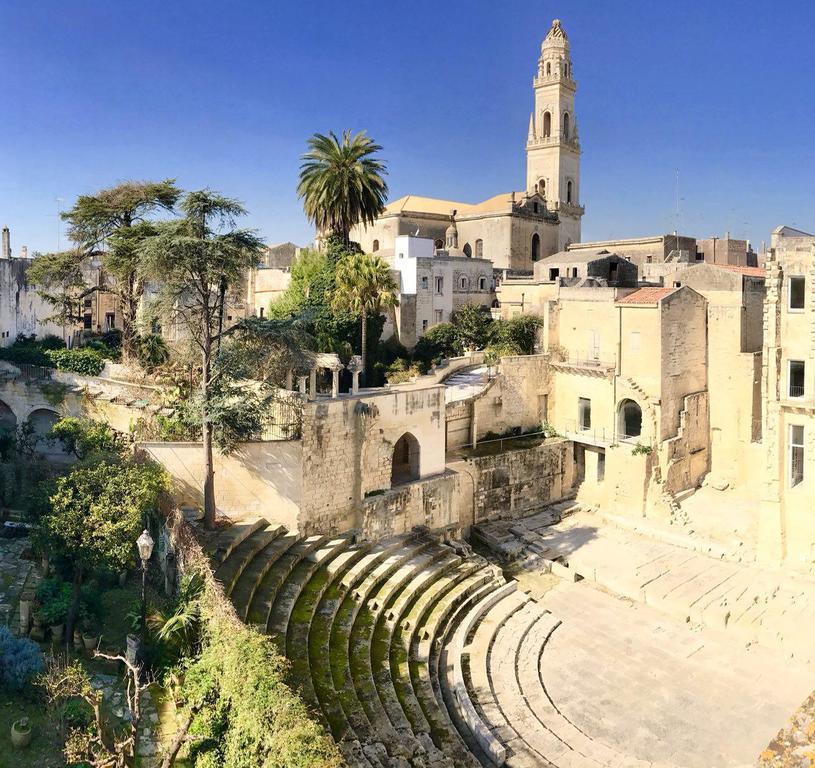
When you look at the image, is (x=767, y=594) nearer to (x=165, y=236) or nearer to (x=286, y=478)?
(x=286, y=478)

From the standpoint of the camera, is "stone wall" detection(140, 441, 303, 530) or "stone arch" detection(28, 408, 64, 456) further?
"stone arch" detection(28, 408, 64, 456)

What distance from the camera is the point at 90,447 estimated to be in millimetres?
20203

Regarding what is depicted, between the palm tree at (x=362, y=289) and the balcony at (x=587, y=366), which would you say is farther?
the palm tree at (x=362, y=289)

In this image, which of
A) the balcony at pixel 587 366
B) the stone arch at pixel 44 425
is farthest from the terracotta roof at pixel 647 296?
the stone arch at pixel 44 425

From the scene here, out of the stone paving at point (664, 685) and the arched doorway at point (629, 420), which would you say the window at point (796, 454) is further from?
the stone paving at point (664, 685)

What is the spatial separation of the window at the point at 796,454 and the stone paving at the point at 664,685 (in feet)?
22.6

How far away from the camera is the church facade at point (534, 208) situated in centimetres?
4903

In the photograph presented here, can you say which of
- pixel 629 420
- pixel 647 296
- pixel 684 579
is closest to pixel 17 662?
pixel 684 579

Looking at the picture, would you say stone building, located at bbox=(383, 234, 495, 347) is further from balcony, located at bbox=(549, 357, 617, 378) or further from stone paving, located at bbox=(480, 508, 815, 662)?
stone paving, located at bbox=(480, 508, 815, 662)

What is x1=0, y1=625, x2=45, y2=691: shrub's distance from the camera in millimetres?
12594

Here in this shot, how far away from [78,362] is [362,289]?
12.1 metres

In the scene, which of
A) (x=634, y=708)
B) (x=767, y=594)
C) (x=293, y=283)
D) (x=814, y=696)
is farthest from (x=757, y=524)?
(x=293, y=283)

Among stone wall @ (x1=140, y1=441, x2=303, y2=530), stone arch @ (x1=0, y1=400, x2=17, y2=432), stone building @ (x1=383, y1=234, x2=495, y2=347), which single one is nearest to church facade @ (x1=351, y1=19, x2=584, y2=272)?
stone building @ (x1=383, y1=234, x2=495, y2=347)

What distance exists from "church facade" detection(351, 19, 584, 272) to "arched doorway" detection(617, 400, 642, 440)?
66.1 feet
